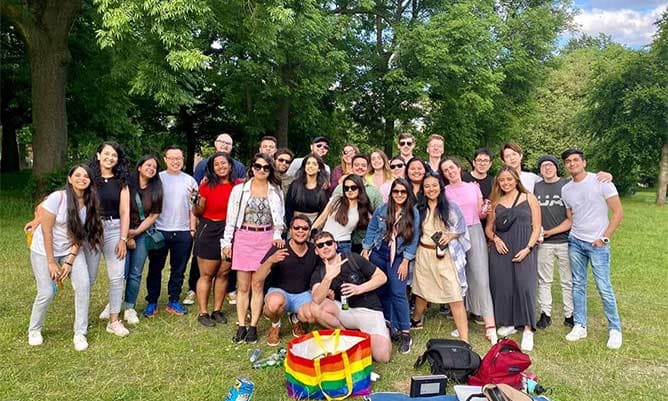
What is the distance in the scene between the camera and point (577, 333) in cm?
504

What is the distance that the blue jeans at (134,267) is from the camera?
16.6 feet

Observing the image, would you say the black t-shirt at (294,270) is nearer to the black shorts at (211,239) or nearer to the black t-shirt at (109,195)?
the black shorts at (211,239)

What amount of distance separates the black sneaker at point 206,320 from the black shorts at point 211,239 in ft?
2.17

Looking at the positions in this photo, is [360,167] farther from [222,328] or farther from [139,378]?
[139,378]

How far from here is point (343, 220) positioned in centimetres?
492

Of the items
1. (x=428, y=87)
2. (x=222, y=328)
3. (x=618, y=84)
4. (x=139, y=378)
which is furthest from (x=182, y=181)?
(x=618, y=84)

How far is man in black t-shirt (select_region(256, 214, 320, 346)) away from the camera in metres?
4.61

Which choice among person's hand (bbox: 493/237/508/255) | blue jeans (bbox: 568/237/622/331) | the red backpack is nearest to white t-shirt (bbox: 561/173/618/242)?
blue jeans (bbox: 568/237/622/331)

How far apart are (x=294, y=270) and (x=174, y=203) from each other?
155 centimetres

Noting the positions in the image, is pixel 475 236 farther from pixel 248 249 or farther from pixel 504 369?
pixel 248 249

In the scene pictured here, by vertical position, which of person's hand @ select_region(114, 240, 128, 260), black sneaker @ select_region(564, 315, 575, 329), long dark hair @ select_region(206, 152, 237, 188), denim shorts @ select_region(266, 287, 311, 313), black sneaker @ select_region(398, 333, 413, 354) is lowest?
black sneaker @ select_region(564, 315, 575, 329)

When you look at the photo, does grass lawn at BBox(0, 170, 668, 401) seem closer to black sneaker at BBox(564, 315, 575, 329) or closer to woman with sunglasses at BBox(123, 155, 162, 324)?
black sneaker at BBox(564, 315, 575, 329)

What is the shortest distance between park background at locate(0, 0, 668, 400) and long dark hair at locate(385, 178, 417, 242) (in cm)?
117

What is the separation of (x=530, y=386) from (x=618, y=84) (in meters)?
25.2
